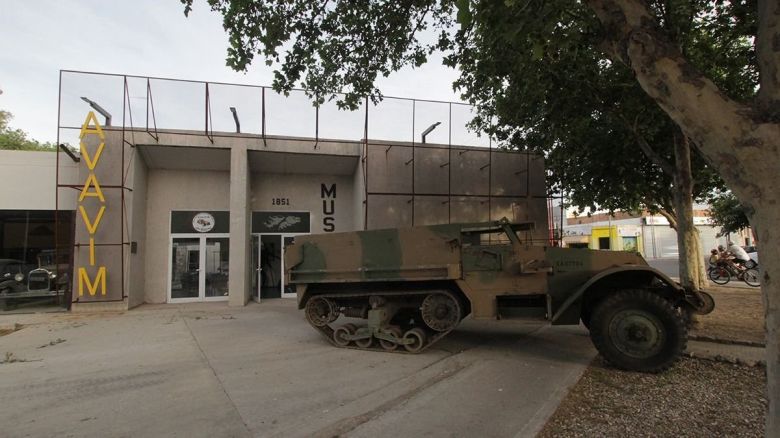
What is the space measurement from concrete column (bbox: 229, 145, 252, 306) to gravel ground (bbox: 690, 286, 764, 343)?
1037cm

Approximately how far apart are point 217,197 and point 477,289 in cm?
1003

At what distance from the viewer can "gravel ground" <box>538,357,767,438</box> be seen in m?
4.01

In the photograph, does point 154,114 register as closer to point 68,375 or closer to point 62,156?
point 62,156

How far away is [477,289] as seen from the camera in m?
7.11

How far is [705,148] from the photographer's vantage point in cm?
296

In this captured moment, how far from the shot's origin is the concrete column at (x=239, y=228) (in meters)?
13.1

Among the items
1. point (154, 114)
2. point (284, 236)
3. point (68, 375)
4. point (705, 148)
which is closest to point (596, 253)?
point (705, 148)

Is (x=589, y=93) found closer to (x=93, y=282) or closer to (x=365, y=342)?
(x=365, y=342)

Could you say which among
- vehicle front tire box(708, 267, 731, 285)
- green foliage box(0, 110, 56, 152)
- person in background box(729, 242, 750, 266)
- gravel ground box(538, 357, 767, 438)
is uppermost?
green foliage box(0, 110, 56, 152)

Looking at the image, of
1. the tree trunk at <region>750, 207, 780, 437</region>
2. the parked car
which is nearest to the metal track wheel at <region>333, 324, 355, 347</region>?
the tree trunk at <region>750, 207, 780, 437</region>

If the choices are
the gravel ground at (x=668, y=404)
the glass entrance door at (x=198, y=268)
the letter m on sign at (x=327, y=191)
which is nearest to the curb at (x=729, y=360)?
the gravel ground at (x=668, y=404)

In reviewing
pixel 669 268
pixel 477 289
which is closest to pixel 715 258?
pixel 669 268

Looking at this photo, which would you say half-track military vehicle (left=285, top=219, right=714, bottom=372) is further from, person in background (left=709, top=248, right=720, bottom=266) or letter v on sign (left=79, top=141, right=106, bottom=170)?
person in background (left=709, top=248, right=720, bottom=266)

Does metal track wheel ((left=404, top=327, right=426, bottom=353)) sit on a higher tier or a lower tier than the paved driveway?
higher
